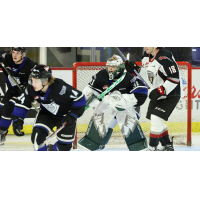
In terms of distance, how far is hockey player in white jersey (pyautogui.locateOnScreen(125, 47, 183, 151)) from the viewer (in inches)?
109

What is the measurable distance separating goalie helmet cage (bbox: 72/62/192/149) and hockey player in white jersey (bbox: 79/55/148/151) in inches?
19.3

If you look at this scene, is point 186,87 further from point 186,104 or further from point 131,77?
point 131,77

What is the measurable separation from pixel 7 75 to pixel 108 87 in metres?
1.17

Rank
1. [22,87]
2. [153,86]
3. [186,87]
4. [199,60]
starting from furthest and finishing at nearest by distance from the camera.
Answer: [199,60]
[186,87]
[22,87]
[153,86]

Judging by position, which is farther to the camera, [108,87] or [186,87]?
[186,87]

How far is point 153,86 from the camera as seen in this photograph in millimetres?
2891

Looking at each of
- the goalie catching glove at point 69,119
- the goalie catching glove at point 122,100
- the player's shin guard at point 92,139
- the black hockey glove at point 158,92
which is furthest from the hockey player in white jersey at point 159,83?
the goalie catching glove at point 69,119

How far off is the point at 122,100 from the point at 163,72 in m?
0.47

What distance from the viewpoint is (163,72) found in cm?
278

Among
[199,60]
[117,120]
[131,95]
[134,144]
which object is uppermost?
[199,60]

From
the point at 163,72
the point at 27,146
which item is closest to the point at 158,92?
the point at 163,72

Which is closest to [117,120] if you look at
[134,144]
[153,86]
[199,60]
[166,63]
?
[134,144]

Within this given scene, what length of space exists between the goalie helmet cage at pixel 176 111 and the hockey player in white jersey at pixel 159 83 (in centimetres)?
53

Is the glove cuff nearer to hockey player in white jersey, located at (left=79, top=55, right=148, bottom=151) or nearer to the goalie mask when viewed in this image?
hockey player in white jersey, located at (left=79, top=55, right=148, bottom=151)
